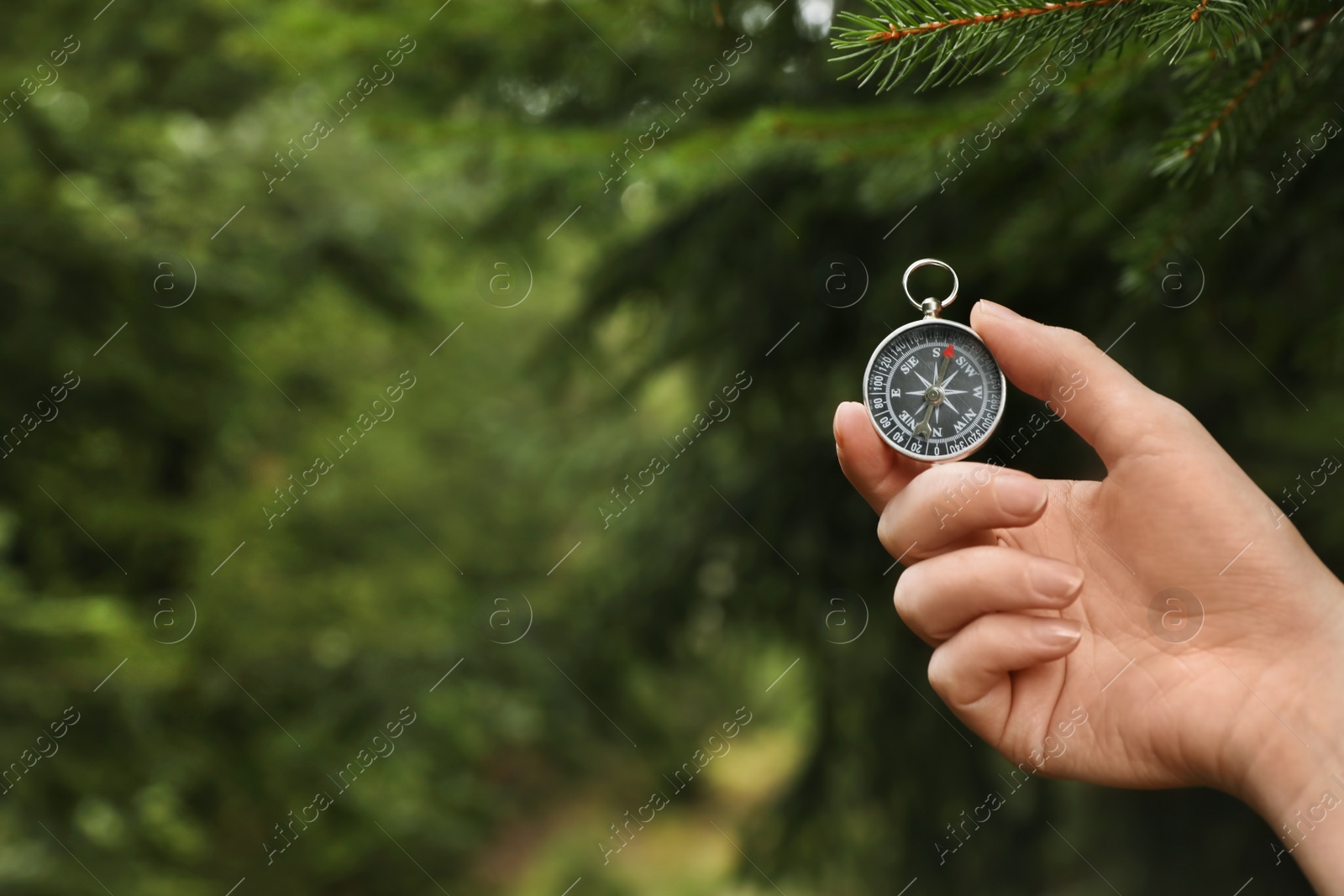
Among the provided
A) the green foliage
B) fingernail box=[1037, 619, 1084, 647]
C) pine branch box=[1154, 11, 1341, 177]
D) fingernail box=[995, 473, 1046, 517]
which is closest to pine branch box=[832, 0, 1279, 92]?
the green foliage

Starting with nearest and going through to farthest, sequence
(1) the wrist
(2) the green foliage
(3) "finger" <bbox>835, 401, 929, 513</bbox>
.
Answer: (2) the green foliage < (1) the wrist < (3) "finger" <bbox>835, 401, 929, 513</bbox>

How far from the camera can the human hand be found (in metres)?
1.39

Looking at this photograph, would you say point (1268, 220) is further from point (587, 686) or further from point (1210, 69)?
point (587, 686)

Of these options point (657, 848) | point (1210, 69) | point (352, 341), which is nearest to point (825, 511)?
point (1210, 69)

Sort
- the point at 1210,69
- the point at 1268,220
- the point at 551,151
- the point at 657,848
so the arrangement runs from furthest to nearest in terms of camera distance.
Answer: the point at 657,848 → the point at 551,151 → the point at 1268,220 → the point at 1210,69

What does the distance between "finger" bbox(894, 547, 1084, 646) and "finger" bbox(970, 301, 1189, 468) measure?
0.82 ft

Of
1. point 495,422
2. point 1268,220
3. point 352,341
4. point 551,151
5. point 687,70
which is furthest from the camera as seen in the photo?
point 495,422

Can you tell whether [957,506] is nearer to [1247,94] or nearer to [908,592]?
[908,592]

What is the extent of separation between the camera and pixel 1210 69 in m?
1.48

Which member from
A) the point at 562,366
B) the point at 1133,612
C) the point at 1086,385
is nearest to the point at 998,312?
the point at 1086,385

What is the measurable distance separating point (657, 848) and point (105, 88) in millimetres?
12309

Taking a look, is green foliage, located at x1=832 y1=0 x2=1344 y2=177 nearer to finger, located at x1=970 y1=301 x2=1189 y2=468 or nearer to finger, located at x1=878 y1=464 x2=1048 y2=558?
finger, located at x1=970 y1=301 x2=1189 y2=468

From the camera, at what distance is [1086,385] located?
150 centimetres

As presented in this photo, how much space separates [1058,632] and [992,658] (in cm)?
11
